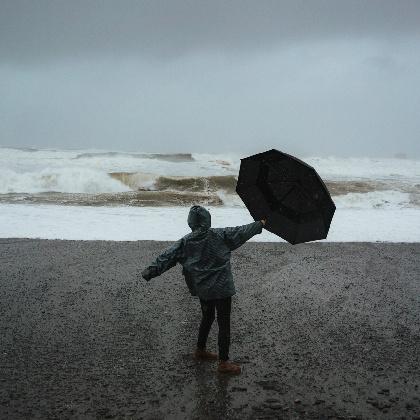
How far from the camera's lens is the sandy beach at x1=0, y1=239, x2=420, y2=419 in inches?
140

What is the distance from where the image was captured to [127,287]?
6.49 metres

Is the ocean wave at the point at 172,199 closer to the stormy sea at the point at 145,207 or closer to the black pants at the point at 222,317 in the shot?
the stormy sea at the point at 145,207

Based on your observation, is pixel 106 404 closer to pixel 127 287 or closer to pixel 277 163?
pixel 277 163

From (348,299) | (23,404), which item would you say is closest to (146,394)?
(23,404)

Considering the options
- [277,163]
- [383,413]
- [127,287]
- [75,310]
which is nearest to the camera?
[383,413]

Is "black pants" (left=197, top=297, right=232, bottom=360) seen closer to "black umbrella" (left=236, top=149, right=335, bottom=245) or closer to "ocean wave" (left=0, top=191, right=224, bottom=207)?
"black umbrella" (left=236, top=149, right=335, bottom=245)

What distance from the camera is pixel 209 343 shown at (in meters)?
4.69

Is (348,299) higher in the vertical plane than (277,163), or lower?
lower

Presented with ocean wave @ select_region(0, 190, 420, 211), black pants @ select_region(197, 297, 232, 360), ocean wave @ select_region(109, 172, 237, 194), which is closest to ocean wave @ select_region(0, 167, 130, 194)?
ocean wave @ select_region(109, 172, 237, 194)

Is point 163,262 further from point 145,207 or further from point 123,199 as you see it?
point 123,199

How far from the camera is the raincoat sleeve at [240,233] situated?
3.81 m

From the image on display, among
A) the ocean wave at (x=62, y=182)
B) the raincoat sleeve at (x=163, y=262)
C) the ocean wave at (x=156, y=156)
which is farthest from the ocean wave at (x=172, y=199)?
the ocean wave at (x=156, y=156)

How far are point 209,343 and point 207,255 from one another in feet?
4.42

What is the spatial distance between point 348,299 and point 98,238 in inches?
232
